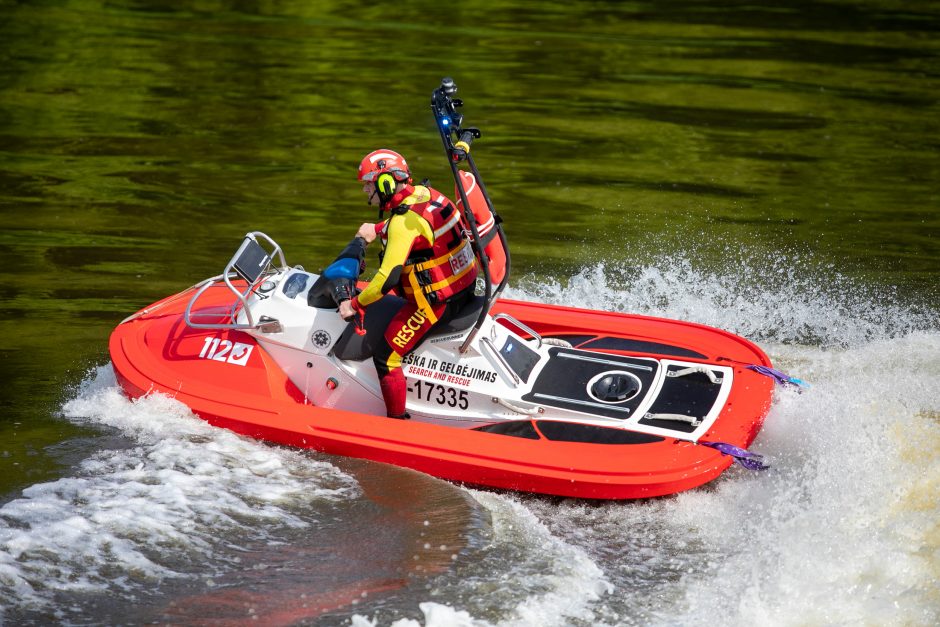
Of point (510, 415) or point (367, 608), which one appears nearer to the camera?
point (367, 608)

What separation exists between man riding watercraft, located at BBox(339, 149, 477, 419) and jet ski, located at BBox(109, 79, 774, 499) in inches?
5.1

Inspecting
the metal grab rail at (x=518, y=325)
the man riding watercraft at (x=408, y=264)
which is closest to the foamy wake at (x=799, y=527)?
the man riding watercraft at (x=408, y=264)

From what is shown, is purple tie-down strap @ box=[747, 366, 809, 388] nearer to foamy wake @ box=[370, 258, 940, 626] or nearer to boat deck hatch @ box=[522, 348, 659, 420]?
foamy wake @ box=[370, 258, 940, 626]

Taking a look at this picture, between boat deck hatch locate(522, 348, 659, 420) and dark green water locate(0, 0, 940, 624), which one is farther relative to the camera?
dark green water locate(0, 0, 940, 624)

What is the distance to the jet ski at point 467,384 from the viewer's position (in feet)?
21.2

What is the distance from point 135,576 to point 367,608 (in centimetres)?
119

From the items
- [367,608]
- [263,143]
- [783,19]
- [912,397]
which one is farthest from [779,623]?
[783,19]

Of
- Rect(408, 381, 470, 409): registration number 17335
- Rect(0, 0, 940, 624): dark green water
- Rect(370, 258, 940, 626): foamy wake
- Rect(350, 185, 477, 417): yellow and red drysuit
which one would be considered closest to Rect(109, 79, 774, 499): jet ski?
Rect(408, 381, 470, 409): registration number 17335

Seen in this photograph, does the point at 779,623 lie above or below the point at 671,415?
below

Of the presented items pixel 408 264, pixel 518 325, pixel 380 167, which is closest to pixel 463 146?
pixel 380 167

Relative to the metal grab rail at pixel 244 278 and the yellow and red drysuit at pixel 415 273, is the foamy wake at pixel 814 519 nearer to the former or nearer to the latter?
Result: the yellow and red drysuit at pixel 415 273

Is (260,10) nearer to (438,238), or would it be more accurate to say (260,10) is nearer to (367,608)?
(438,238)

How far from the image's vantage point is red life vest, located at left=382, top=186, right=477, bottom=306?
656cm

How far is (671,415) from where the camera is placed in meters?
6.73
